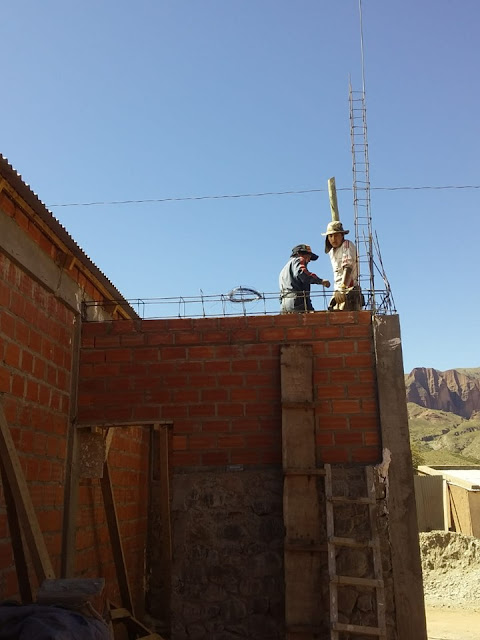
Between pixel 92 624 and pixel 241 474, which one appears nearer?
pixel 92 624

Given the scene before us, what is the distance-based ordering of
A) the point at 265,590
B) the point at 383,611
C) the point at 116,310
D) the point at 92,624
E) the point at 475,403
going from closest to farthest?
the point at 92,624 < the point at 383,611 < the point at 265,590 < the point at 116,310 < the point at 475,403

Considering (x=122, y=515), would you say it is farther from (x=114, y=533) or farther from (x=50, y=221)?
(x=50, y=221)

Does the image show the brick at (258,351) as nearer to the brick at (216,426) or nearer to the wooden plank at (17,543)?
the brick at (216,426)

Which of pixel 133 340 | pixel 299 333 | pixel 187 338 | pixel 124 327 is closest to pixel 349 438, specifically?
pixel 299 333

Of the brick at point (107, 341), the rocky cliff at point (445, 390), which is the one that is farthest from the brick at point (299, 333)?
the rocky cliff at point (445, 390)

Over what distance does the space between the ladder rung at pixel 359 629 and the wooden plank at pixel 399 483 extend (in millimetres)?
272

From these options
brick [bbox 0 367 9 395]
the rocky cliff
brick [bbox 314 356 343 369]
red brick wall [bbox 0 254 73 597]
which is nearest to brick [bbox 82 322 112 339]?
red brick wall [bbox 0 254 73 597]

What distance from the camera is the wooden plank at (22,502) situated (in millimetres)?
4188

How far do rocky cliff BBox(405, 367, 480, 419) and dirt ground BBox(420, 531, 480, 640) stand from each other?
6764 cm

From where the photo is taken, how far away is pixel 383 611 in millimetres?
4762

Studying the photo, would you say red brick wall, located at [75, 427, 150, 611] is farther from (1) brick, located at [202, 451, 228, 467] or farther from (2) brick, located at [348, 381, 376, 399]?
(2) brick, located at [348, 381, 376, 399]

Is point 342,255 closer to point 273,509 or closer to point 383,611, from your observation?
point 273,509

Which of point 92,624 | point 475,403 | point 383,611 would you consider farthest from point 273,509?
point 475,403

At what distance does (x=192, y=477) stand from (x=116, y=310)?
247cm
